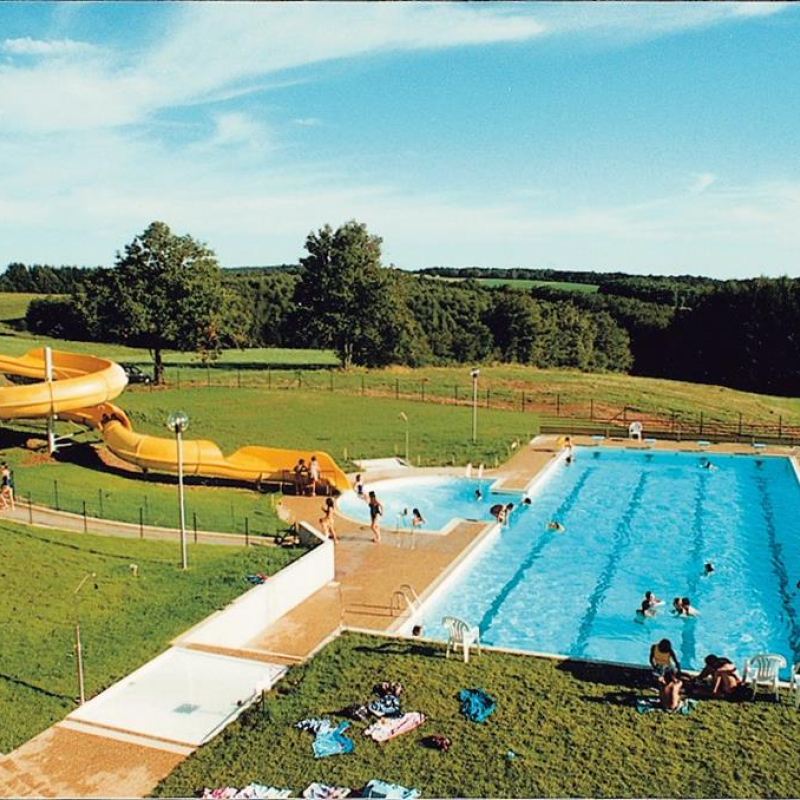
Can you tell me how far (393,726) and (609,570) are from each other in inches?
396

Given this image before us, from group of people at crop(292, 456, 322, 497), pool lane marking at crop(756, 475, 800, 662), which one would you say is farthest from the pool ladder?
group of people at crop(292, 456, 322, 497)

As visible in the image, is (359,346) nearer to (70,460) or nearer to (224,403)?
(224,403)

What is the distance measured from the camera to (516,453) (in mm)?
30172

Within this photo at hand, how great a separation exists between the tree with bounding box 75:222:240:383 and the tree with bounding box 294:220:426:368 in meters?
9.38

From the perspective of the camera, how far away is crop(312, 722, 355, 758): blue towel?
9.70 meters

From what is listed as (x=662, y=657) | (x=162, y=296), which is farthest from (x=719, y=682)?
(x=162, y=296)

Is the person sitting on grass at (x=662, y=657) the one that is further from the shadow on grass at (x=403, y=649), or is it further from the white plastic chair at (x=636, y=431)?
the white plastic chair at (x=636, y=431)

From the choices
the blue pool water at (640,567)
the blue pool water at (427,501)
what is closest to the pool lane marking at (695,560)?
the blue pool water at (640,567)

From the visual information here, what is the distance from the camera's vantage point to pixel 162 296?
41.8 metres

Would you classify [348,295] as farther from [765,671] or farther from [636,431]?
[765,671]

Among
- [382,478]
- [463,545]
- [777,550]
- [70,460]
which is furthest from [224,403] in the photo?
[777,550]

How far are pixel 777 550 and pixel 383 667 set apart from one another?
496 inches

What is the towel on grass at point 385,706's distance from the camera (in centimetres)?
1063

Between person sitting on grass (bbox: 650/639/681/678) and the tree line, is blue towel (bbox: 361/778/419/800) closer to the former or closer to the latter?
person sitting on grass (bbox: 650/639/681/678)
